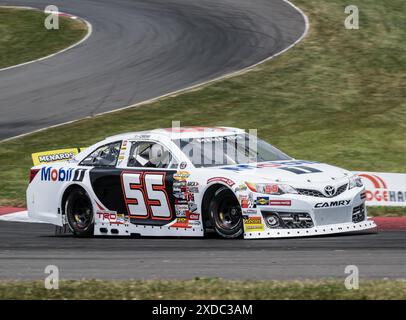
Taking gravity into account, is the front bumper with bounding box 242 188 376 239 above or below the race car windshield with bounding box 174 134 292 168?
below

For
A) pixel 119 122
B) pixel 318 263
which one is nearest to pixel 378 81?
pixel 119 122

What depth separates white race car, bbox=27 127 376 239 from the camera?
1371 centimetres

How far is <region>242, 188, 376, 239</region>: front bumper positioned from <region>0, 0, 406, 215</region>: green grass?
6.62 m

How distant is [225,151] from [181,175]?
75 centimetres

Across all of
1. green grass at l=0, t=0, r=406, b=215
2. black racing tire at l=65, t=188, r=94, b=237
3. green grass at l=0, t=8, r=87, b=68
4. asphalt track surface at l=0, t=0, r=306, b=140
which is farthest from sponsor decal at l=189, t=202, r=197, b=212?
green grass at l=0, t=8, r=87, b=68

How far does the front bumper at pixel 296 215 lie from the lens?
44.6 ft

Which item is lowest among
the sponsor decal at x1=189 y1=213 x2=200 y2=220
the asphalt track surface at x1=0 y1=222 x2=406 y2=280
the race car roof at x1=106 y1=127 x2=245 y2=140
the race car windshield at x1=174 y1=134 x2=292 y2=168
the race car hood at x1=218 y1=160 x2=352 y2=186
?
the asphalt track surface at x1=0 y1=222 x2=406 y2=280

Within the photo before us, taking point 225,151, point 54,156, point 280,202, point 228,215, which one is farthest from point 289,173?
point 54,156

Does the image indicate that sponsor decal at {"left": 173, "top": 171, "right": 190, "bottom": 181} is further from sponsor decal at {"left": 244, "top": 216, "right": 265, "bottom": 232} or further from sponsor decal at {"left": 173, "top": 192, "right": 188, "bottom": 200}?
sponsor decal at {"left": 244, "top": 216, "right": 265, "bottom": 232}

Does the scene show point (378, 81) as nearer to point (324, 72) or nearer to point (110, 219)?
point (324, 72)

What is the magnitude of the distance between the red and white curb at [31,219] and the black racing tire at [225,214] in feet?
8.13

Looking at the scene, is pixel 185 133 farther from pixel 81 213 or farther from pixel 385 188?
pixel 385 188

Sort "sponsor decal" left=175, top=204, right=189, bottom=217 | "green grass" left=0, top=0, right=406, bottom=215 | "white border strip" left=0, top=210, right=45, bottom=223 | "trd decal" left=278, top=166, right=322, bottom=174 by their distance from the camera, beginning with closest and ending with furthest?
"trd decal" left=278, top=166, right=322, bottom=174 → "sponsor decal" left=175, top=204, right=189, bottom=217 → "white border strip" left=0, top=210, right=45, bottom=223 → "green grass" left=0, top=0, right=406, bottom=215
